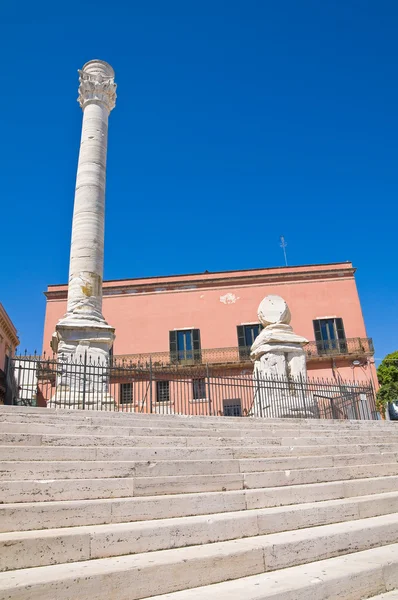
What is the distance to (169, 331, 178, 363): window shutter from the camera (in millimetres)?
26892

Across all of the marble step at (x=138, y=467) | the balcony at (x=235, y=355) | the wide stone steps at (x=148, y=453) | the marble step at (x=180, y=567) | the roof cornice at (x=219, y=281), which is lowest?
the marble step at (x=180, y=567)

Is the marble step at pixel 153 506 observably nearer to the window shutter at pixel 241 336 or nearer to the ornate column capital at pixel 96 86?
the ornate column capital at pixel 96 86

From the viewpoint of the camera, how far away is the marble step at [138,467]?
430 cm

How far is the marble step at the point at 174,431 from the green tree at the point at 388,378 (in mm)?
17139

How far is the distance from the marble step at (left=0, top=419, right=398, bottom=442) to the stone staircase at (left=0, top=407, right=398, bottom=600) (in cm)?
2

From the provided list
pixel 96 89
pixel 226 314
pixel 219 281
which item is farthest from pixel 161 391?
pixel 96 89

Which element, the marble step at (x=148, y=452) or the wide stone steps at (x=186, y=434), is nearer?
the marble step at (x=148, y=452)

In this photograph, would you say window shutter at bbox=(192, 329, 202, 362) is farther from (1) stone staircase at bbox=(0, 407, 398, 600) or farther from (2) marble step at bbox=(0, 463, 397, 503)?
(2) marble step at bbox=(0, 463, 397, 503)

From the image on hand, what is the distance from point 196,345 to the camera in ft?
89.9

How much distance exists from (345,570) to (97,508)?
2.02 m

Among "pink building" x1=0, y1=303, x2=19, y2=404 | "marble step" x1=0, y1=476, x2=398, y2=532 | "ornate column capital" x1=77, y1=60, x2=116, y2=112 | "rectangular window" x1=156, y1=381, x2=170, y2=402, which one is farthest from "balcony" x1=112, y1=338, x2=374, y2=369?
"marble step" x1=0, y1=476, x2=398, y2=532

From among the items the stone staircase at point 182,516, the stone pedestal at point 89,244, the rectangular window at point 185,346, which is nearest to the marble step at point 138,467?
the stone staircase at point 182,516

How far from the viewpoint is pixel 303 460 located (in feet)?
19.6

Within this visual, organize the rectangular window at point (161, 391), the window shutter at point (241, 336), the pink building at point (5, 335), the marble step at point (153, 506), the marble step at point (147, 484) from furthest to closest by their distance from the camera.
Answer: the pink building at point (5, 335)
the window shutter at point (241, 336)
the rectangular window at point (161, 391)
the marble step at point (147, 484)
the marble step at point (153, 506)
